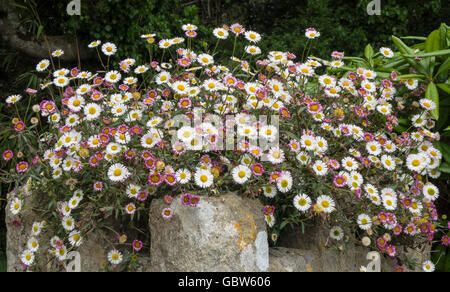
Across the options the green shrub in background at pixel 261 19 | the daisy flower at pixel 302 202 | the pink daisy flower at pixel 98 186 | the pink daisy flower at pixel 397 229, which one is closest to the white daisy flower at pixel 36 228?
the pink daisy flower at pixel 98 186

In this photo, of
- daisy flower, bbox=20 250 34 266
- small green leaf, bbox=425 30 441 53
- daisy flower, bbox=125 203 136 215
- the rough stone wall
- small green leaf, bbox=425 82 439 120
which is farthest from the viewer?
small green leaf, bbox=425 30 441 53

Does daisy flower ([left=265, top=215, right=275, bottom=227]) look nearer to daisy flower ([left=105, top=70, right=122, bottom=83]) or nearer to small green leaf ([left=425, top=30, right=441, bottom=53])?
daisy flower ([left=105, top=70, right=122, bottom=83])

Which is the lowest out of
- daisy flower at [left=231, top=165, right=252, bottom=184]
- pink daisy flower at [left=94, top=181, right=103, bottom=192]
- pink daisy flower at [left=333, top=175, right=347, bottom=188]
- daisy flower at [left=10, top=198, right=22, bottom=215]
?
daisy flower at [left=10, top=198, right=22, bottom=215]

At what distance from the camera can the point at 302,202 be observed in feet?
5.66

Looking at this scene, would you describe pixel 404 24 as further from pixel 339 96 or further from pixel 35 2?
pixel 35 2

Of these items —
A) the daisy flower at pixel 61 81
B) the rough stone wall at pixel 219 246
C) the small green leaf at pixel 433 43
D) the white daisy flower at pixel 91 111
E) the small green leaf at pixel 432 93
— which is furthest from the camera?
the small green leaf at pixel 433 43

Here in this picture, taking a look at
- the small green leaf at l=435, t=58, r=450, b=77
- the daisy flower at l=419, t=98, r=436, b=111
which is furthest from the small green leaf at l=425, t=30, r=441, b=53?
the daisy flower at l=419, t=98, r=436, b=111

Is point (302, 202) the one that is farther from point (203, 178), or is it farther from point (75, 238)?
point (75, 238)

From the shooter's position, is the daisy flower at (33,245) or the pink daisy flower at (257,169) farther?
the daisy flower at (33,245)

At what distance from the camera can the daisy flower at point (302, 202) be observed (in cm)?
171

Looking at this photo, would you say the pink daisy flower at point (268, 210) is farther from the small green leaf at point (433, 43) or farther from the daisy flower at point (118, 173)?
the small green leaf at point (433, 43)

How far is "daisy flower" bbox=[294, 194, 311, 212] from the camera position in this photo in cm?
171

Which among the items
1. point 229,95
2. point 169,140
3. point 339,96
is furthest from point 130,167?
point 339,96

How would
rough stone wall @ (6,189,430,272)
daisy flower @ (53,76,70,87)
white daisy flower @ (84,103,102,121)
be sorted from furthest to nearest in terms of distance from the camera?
1. daisy flower @ (53,76,70,87)
2. white daisy flower @ (84,103,102,121)
3. rough stone wall @ (6,189,430,272)
